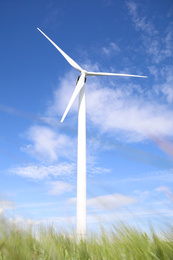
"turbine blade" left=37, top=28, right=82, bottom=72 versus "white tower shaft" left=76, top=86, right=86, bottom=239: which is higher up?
"turbine blade" left=37, top=28, right=82, bottom=72

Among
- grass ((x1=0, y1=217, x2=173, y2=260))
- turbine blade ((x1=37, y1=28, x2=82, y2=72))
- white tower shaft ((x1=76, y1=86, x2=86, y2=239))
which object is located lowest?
grass ((x1=0, y1=217, x2=173, y2=260))

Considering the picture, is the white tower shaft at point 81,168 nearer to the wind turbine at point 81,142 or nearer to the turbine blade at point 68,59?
the wind turbine at point 81,142

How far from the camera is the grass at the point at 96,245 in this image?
13.0 ft

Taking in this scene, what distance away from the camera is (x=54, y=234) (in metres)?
5.98

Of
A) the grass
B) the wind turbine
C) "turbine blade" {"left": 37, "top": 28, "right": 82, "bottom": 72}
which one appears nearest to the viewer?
the grass

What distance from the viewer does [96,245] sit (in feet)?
17.0

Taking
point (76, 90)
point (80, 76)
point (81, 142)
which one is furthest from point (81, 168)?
point (80, 76)

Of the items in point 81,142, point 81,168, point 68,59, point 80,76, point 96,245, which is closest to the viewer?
point 96,245

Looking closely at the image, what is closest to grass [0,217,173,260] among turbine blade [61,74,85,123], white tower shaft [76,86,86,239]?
white tower shaft [76,86,86,239]

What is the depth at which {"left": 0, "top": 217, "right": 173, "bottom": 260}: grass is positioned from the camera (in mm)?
3949

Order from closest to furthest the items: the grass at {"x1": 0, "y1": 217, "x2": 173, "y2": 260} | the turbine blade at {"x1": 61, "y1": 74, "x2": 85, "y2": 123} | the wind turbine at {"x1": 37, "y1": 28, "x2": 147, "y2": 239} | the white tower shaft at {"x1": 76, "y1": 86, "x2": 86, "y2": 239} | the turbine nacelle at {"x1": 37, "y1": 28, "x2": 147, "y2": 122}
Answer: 1. the grass at {"x1": 0, "y1": 217, "x2": 173, "y2": 260}
2. the white tower shaft at {"x1": 76, "y1": 86, "x2": 86, "y2": 239}
3. the wind turbine at {"x1": 37, "y1": 28, "x2": 147, "y2": 239}
4. the turbine blade at {"x1": 61, "y1": 74, "x2": 85, "y2": 123}
5. the turbine nacelle at {"x1": 37, "y1": 28, "x2": 147, "y2": 122}

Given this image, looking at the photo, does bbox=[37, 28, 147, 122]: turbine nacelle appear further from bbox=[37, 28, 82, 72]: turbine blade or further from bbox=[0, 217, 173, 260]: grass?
bbox=[0, 217, 173, 260]: grass

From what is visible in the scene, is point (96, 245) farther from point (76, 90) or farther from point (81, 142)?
point (76, 90)

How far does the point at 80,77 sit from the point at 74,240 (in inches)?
600
